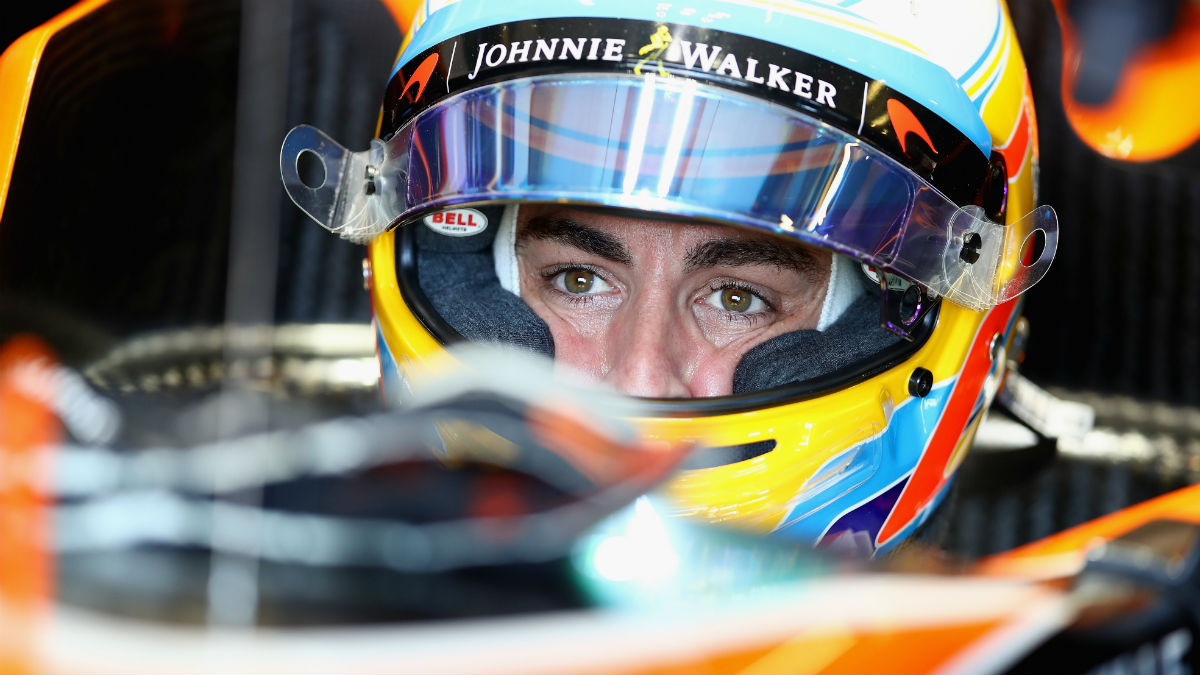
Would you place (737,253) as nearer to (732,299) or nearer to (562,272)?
(732,299)

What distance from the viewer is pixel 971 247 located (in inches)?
41.8

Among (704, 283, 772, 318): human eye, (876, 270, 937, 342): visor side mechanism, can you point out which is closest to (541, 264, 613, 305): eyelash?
(704, 283, 772, 318): human eye

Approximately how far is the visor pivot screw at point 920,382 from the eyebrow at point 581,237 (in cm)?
29

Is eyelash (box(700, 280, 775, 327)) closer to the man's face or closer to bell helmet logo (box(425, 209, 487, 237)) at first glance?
the man's face

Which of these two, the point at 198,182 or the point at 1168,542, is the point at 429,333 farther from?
the point at 1168,542

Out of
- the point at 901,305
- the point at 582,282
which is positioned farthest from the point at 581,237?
the point at 901,305

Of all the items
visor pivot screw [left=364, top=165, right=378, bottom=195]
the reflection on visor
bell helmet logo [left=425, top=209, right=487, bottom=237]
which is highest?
bell helmet logo [left=425, top=209, right=487, bottom=237]

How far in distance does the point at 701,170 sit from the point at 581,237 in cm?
26

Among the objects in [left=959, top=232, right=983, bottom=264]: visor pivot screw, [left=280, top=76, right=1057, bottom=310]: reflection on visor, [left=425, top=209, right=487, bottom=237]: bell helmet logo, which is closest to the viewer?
[left=280, top=76, right=1057, bottom=310]: reflection on visor

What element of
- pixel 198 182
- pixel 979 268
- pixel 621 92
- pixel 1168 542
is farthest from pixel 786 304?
pixel 198 182

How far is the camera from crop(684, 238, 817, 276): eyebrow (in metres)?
1.14

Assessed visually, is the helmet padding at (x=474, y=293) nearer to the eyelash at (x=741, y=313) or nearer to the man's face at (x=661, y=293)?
the man's face at (x=661, y=293)

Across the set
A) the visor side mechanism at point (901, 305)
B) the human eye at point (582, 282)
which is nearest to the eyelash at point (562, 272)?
the human eye at point (582, 282)

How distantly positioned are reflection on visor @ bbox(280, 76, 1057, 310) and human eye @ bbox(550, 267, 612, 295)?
0.70 ft
